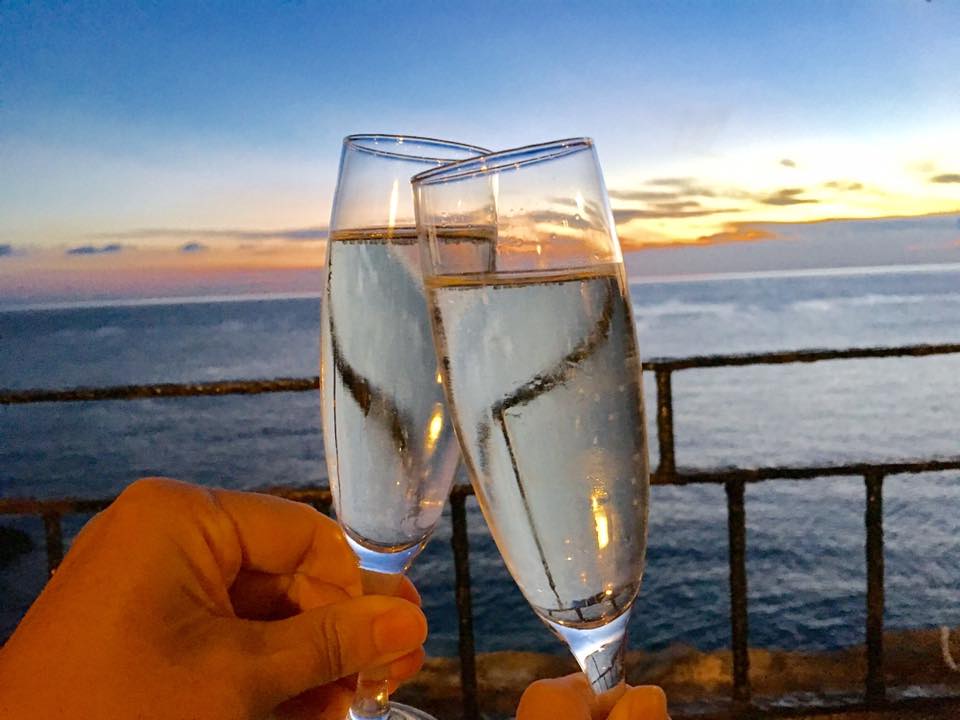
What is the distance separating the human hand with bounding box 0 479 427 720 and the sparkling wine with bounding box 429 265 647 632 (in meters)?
0.30

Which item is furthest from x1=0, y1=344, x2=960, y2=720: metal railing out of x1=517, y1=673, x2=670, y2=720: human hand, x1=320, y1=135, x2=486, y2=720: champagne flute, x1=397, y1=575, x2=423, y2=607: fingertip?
x1=517, y1=673, x2=670, y2=720: human hand

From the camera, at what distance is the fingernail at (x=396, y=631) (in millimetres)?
925

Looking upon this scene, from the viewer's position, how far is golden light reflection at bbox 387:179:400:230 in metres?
0.94

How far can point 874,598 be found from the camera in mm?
2670

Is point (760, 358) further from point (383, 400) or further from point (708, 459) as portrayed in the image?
point (708, 459)

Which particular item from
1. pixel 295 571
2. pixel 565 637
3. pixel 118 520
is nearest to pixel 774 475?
pixel 295 571

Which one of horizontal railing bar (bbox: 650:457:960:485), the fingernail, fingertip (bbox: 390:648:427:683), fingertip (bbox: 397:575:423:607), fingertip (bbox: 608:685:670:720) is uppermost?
fingertip (bbox: 608:685:670:720)

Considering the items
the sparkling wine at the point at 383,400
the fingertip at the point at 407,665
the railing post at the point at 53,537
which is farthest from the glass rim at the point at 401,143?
the railing post at the point at 53,537

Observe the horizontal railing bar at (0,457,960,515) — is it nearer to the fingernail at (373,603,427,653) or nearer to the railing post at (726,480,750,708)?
the railing post at (726,480,750,708)

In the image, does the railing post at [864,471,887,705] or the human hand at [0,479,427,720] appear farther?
the railing post at [864,471,887,705]

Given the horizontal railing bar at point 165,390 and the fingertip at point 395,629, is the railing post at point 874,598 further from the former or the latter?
the fingertip at point 395,629

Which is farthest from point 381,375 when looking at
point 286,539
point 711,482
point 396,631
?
point 711,482

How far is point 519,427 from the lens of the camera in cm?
70

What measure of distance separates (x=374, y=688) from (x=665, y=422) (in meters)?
1.50
